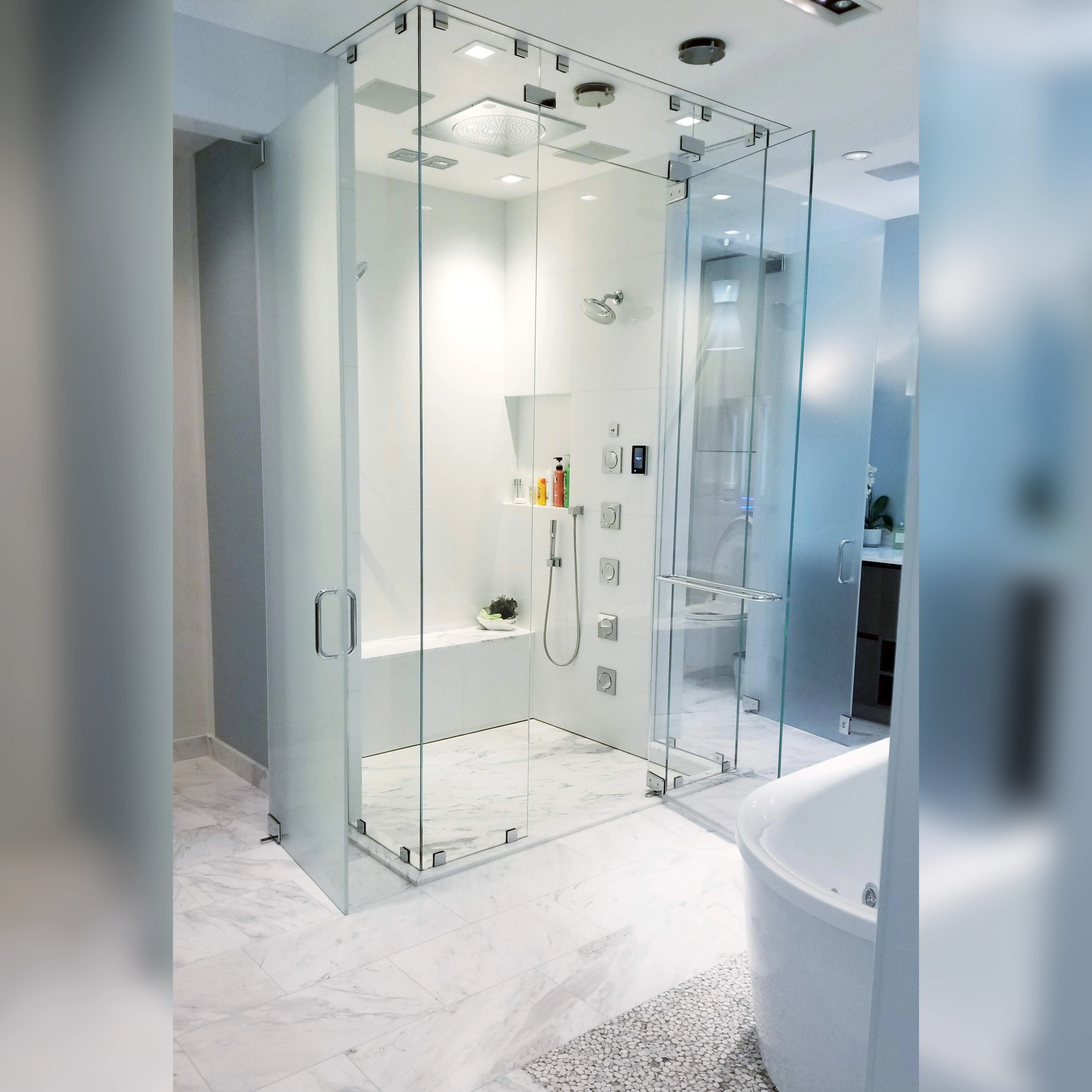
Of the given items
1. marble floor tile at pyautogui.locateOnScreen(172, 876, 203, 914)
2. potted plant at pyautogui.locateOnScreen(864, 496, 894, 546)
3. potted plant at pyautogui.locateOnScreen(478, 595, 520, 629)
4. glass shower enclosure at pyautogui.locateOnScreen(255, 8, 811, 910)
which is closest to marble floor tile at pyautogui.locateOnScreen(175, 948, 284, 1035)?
marble floor tile at pyautogui.locateOnScreen(172, 876, 203, 914)

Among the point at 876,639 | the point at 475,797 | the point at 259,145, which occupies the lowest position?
the point at 475,797

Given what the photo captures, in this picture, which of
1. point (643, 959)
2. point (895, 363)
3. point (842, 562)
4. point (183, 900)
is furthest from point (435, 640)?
point (895, 363)

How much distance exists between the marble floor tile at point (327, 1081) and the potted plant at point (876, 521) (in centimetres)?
379

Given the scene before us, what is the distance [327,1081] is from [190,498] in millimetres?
2644

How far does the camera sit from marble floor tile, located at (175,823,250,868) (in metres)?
3.27

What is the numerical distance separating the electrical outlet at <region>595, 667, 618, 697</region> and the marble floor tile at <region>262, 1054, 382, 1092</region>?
7.59ft

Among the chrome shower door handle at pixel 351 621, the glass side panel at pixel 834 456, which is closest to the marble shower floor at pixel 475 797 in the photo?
the chrome shower door handle at pixel 351 621

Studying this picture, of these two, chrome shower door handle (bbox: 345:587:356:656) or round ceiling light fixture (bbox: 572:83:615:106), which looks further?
round ceiling light fixture (bbox: 572:83:615:106)

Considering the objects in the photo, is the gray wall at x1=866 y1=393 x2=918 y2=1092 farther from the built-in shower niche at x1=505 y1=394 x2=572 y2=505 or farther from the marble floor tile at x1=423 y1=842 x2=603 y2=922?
the built-in shower niche at x1=505 y1=394 x2=572 y2=505

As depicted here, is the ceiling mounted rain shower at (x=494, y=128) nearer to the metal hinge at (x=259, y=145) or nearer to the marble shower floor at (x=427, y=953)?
the metal hinge at (x=259, y=145)

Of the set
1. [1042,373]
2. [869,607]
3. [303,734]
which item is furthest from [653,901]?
[1042,373]

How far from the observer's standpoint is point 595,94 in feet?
10.5

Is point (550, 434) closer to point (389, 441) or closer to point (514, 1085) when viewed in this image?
point (389, 441)

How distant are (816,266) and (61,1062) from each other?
4.61 m
